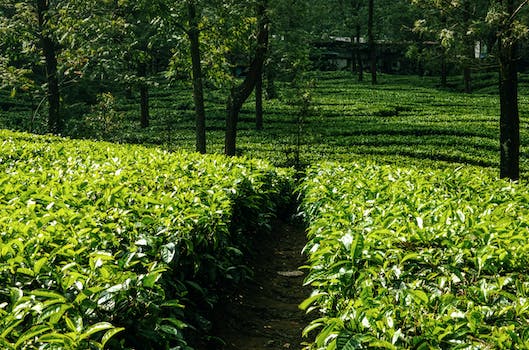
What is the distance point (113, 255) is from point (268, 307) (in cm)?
317

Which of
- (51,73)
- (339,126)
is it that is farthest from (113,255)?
(339,126)

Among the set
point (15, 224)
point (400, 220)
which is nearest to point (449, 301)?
point (400, 220)

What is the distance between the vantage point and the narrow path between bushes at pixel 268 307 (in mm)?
5500

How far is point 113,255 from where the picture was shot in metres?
3.72

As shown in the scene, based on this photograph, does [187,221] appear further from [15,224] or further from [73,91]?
[73,91]

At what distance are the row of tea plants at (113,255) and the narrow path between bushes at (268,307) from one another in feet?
1.36

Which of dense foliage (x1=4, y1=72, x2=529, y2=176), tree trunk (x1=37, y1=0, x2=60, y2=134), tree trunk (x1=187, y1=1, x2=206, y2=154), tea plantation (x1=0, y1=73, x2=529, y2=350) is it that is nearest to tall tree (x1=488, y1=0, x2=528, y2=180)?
tea plantation (x1=0, y1=73, x2=529, y2=350)

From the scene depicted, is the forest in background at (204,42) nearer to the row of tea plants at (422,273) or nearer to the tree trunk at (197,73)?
the tree trunk at (197,73)

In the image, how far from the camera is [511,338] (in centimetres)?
258

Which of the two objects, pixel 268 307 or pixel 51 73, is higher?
pixel 51 73

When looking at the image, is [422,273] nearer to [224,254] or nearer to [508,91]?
[224,254]

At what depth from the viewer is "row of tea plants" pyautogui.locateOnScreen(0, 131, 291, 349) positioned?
273cm

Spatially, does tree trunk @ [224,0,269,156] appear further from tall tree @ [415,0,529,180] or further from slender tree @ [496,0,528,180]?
slender tree @ [496,0,528,180]

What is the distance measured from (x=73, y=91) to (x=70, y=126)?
11102mm
